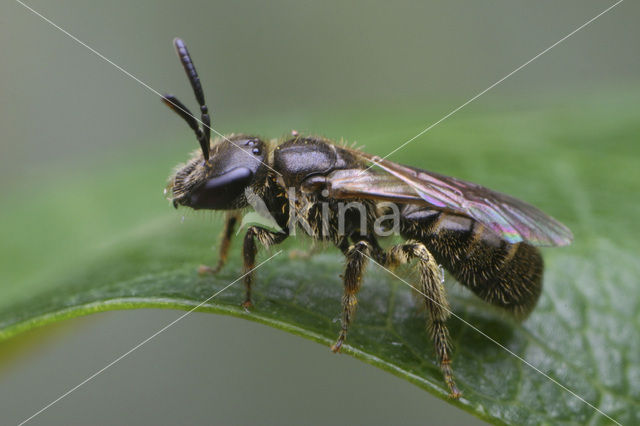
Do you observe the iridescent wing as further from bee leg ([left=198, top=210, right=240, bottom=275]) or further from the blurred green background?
the blurred green background

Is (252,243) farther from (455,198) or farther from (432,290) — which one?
(455,198)

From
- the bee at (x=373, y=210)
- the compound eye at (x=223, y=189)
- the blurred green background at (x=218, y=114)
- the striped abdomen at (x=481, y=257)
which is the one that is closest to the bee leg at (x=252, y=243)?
the bee at (x=373, y=210)

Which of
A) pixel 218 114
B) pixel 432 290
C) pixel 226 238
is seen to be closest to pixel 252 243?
pixel 226 238

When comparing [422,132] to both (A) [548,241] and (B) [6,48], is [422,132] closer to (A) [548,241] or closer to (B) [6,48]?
(A) [548,241]

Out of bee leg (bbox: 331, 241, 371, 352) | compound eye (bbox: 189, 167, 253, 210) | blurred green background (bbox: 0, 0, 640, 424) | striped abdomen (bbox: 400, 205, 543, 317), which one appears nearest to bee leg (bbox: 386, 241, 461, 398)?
striped abdomen (bbox: 400, 205, 543, 317)

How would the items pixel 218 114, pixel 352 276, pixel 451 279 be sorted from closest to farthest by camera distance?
pixel 352 276
pixel 451 279
pixel 218 114
